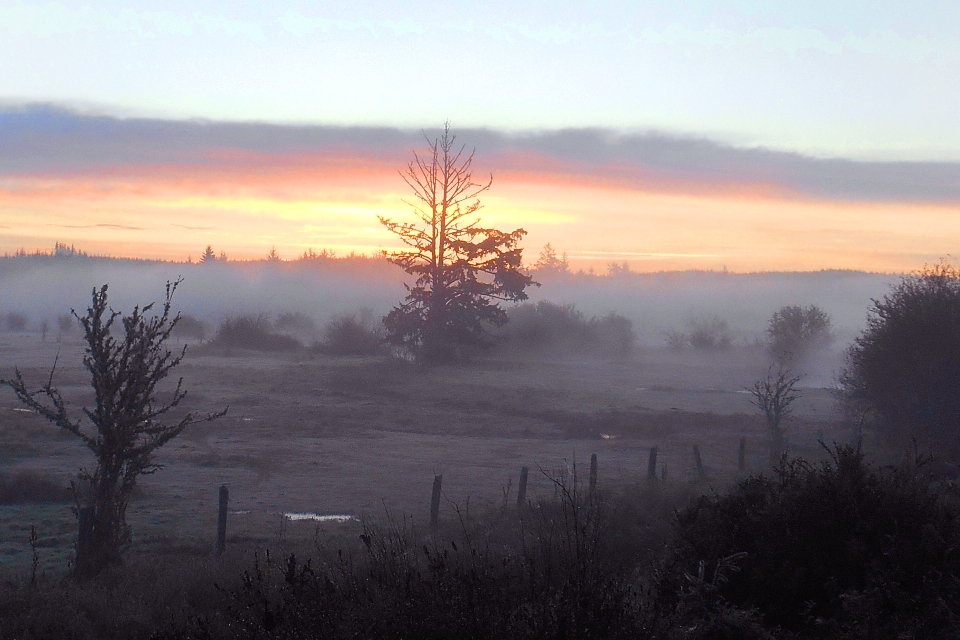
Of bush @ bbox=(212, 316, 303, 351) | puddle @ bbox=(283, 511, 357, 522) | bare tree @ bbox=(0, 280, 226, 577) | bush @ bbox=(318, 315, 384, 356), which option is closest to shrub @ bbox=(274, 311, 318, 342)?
bush @ bbox=(212, 316, 303, 351)

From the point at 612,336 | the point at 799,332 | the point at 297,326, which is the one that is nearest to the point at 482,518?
the point at 799,332

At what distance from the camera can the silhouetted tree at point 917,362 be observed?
A: 934 inches

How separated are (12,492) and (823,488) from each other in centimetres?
1894

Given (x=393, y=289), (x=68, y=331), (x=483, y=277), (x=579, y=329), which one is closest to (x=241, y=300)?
(x=393, y=289)

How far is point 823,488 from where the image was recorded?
6.79 metres

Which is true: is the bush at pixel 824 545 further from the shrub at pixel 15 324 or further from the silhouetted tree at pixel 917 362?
the shrub at pixel 15 324

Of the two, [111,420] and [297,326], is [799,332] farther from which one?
[111,420]

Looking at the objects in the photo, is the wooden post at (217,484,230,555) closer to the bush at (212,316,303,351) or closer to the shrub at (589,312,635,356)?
the bush at (212,316,303,351)

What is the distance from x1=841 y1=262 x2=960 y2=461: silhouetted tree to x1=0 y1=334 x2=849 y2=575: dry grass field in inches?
113

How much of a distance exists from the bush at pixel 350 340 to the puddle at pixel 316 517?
49536 mm

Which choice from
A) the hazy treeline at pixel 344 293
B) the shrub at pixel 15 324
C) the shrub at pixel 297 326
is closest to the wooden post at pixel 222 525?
the shrub at pixel 297 326

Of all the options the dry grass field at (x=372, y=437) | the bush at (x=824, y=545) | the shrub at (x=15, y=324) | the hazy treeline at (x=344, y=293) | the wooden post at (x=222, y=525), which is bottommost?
the dry grass field at (x=372, y=437)

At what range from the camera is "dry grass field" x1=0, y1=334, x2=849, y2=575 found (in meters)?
17.8

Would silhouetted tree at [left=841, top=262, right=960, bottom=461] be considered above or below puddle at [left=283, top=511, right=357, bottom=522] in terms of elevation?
above
